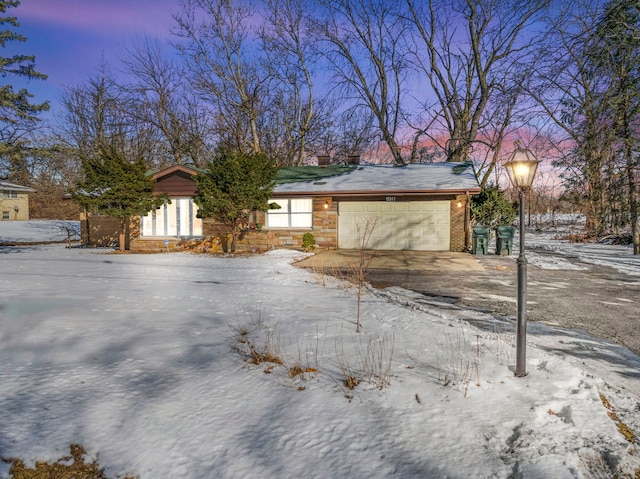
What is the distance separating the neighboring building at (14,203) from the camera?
31697 millimetres

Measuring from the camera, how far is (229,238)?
577 inches

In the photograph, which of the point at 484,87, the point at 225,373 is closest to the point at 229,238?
the point at 225,373

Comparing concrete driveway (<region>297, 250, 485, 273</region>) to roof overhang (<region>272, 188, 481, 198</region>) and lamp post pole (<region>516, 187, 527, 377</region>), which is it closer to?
roof overhang (<region>272, 188, 481, 198</region>)

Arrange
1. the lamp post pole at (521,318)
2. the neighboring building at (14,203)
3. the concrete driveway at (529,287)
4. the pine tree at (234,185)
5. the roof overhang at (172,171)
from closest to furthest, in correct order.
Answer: the lamp post pole at (521,318), the concrete driveway at (529,287), the pine tree at (234,185), the roof overhang at (172,171), the neighboring building at (14,203)

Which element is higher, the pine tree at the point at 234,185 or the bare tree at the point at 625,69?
the bare tree at the point at 625,69

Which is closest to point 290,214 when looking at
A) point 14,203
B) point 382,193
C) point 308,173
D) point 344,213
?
point 344,213

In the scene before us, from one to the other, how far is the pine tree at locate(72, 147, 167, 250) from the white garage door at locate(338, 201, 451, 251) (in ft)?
25.5

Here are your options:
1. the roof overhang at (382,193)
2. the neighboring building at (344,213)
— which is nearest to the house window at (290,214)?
the neighboring building at (344,213)

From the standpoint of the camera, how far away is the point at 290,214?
15.2 meters

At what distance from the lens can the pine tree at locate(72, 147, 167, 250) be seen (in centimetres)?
1348

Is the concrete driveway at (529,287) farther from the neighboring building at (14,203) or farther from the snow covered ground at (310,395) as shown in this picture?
the neighboring building at (14,203)

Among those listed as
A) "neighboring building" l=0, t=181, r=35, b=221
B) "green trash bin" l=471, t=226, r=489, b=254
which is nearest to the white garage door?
"green trash bin" l=471, t=226, r=489, b=254

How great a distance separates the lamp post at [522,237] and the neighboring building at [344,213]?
10003 mm

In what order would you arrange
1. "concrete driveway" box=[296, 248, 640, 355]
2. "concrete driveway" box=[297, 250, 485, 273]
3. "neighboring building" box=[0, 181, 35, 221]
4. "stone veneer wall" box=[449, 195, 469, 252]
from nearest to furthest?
"concrete driveway" box=[296, 248, 640, 355] < "concrete driveway" box=[297, 250, 485, 273] < "stone veneer wall" box=[449, 195, 469, 252] < "neighboring building" box=[0, 181, 35, 221]
